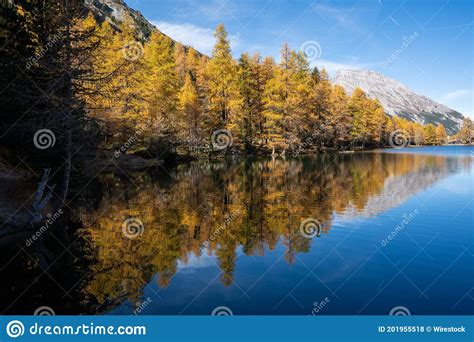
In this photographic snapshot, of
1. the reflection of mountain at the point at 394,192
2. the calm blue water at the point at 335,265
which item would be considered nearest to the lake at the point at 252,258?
the calm blue water at the point at 335,265

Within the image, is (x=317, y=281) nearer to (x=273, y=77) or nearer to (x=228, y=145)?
(x=228, y=145)

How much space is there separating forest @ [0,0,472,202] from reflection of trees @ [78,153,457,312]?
3897 millimetres

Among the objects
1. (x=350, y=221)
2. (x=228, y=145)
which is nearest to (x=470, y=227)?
(x=350, y=221)

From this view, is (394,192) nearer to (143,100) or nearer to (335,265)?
(335,265)

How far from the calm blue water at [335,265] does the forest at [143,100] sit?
31.3ft

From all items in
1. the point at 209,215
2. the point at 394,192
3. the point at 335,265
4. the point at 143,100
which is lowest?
the point at 335,265

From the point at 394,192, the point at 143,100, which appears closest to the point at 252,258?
the point at 394,192

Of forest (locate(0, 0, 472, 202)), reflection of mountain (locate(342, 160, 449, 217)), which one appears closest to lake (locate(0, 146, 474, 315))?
reflection of mountain (locate(342, 160, 449, 217))

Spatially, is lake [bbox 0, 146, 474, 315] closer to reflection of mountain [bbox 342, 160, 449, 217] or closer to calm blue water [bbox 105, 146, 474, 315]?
calm blue water [bbox 105, 146, 474, 315]

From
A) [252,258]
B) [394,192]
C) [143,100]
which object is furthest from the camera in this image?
[143,100]

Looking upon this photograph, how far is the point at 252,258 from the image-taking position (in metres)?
11.6

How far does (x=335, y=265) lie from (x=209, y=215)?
7.69m

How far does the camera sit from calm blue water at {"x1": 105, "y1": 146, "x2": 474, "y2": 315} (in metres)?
8.69

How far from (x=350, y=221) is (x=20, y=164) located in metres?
16.4
